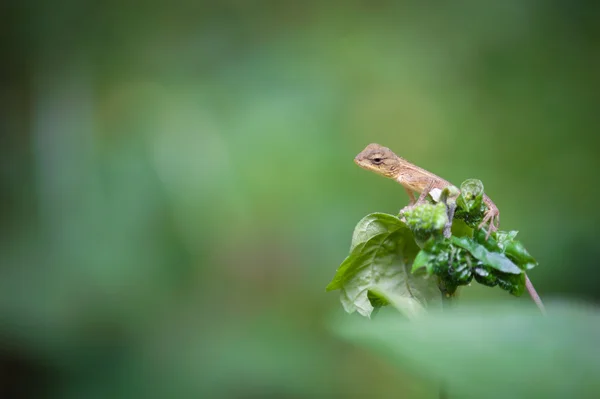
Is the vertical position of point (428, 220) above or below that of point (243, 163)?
above

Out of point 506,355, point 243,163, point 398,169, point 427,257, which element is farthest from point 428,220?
point 243,163

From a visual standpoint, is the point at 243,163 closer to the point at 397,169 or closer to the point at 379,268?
the point at 397,169

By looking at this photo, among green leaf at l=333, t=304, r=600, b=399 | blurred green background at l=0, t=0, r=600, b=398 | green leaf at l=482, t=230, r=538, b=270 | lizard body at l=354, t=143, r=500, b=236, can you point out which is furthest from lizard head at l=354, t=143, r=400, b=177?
blurred green background at l=0, t=0, r=600, b=398

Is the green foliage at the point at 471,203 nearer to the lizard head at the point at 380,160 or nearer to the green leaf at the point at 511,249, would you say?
the green leaf at the point at 511,249

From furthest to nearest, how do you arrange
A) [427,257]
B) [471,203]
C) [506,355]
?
[471,203]
[427,257]
[506,355]

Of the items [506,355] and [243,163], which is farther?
[243,163]

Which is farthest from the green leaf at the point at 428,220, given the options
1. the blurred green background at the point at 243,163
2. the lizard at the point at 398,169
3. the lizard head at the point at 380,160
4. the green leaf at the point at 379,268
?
the blurred green background at the point at 243,163

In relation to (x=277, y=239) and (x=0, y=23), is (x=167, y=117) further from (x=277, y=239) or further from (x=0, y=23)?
(x=0, y=23)

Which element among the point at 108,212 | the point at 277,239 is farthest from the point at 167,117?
the point at 277,239
